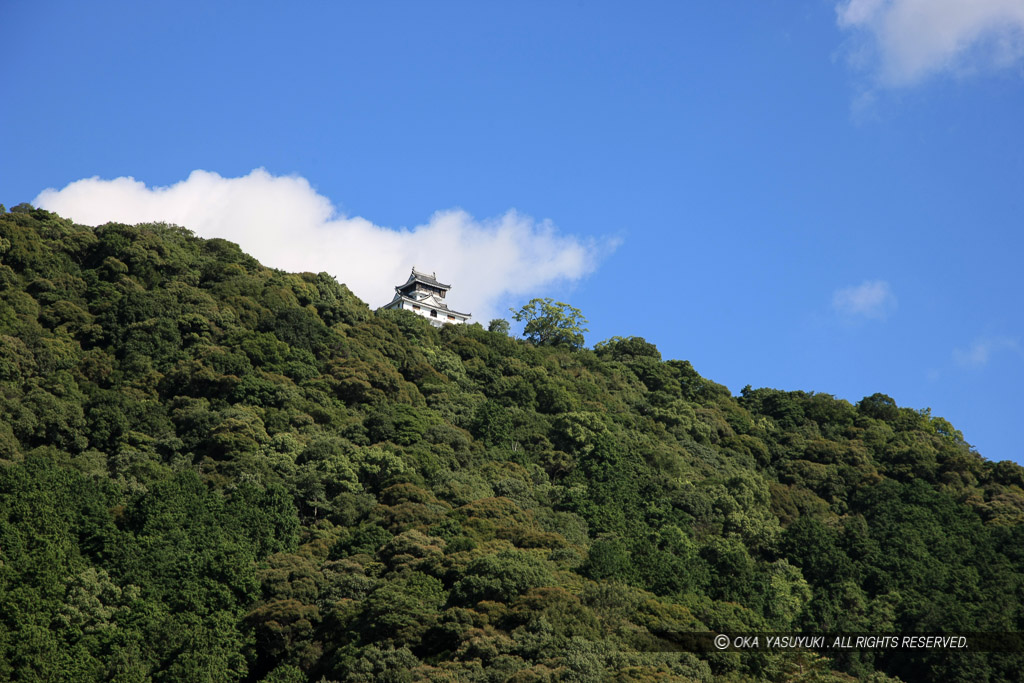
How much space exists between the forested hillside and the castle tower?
18482 millimetres

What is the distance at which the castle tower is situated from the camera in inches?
3450

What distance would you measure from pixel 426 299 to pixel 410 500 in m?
47.4

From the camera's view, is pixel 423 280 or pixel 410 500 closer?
pixel 410 500

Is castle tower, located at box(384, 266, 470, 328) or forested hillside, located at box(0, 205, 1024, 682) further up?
Result: castle tower, located at box(384, 266, 470, 328)

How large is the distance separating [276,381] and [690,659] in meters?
26.6

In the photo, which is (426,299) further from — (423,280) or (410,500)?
(410,500)

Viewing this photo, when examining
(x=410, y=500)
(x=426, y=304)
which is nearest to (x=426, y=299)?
(x=426, y=304)

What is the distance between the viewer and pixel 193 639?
3334 centimetres

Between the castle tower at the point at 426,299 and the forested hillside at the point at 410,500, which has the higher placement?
the castle tower at the point at 426,299

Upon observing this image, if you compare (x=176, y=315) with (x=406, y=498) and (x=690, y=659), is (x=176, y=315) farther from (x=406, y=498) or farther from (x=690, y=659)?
(x=690, y=659)

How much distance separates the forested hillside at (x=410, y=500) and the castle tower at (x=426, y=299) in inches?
728

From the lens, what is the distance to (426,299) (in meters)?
89.0

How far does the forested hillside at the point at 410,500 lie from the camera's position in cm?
3331

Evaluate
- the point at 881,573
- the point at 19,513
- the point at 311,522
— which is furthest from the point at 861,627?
the point at 19,513
